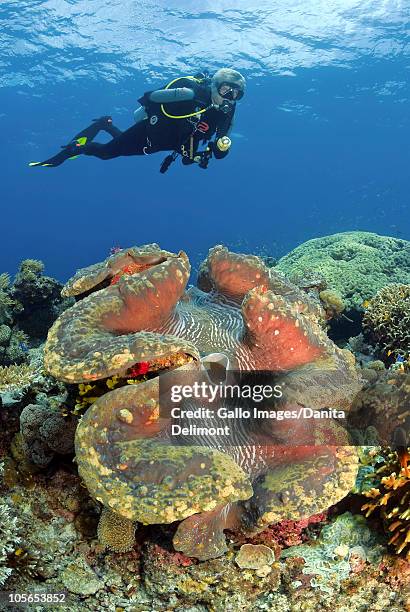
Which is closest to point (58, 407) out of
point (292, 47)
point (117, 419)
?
point (117, 419)

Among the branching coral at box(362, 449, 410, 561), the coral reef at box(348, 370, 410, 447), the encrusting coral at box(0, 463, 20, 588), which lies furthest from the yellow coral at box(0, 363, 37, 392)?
the branching coral at box(362, 449, 410, 561)

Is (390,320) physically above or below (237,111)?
above

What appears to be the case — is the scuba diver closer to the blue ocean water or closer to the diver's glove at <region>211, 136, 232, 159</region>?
the diver's glove at <region>211, 136, 232, 159</region>

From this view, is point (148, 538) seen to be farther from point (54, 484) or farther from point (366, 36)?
point (366, 36)

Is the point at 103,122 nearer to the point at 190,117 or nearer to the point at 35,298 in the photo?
the point at 190,117

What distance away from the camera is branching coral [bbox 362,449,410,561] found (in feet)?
7.06

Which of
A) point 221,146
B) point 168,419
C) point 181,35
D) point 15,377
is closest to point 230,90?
point 221,146

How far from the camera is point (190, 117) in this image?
9.09 m

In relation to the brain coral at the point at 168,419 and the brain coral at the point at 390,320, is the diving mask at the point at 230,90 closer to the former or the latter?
the brain coral at the point at 390,320

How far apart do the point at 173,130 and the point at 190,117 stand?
65cm

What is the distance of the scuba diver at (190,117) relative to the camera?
8773 mm

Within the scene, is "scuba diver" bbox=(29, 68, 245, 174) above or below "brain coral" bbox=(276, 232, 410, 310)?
above

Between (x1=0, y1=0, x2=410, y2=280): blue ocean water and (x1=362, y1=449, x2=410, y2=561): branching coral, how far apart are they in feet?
65.6

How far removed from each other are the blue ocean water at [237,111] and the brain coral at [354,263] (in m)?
13.7
